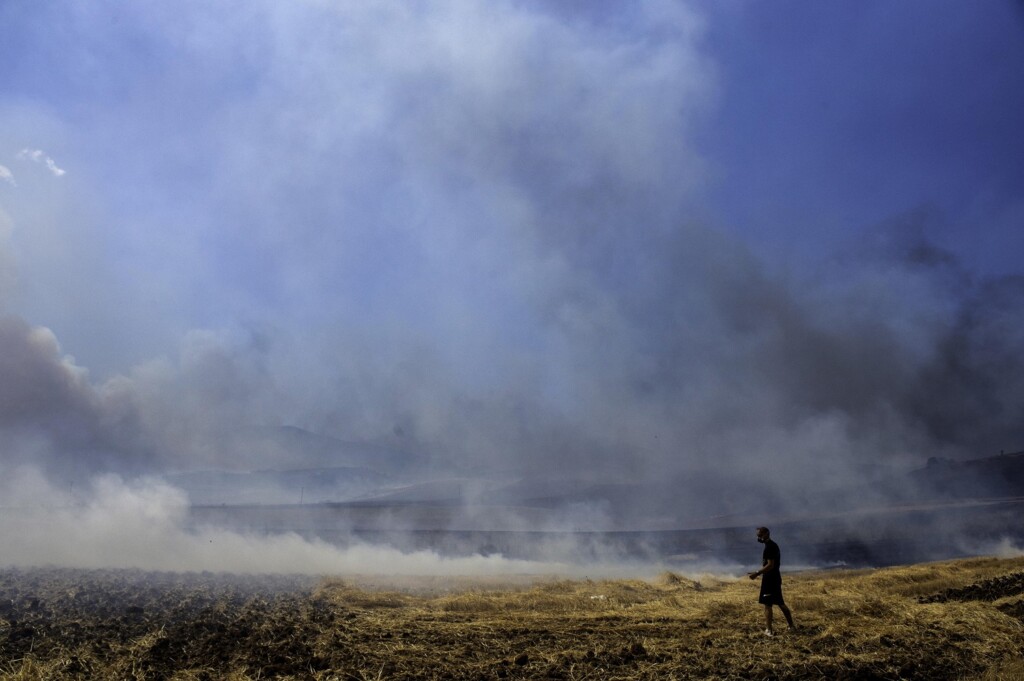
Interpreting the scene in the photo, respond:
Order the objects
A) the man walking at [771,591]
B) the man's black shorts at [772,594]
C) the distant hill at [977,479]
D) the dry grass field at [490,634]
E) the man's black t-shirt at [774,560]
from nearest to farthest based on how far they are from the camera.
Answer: the dry grass field at [490,634] < the man walking at [771,591] < the man's black shorts at [772,594] < the man's black t-shirt at [774,560] < the distant hill at [977,479]

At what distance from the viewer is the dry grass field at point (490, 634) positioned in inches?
500

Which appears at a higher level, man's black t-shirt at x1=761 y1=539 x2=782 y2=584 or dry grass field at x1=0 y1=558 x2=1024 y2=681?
man's black t-shirt at x1=761 y1=539 x2=782 y2=584

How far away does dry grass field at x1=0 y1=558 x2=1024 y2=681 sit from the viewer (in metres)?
12.7

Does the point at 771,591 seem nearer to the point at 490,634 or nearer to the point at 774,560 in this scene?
the point at 774,560

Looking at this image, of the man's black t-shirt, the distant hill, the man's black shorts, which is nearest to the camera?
the man's black shorts

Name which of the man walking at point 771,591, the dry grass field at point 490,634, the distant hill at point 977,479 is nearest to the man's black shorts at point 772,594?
the man walking at point 771,591

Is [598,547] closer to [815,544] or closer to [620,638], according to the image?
[815,544]

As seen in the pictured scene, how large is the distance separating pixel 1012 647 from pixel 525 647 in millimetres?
10922

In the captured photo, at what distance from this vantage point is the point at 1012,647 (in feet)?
46.5

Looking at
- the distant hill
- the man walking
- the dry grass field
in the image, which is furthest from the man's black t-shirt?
the distant hill

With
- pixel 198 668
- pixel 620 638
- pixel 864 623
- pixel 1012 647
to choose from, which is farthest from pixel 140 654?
pixel 1012 647

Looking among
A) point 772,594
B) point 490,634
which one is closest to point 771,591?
point 772,594

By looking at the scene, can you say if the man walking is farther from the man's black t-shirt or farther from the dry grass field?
the dry grass field

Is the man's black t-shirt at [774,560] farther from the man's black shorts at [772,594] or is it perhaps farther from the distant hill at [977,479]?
the distant hill at [977,479]
